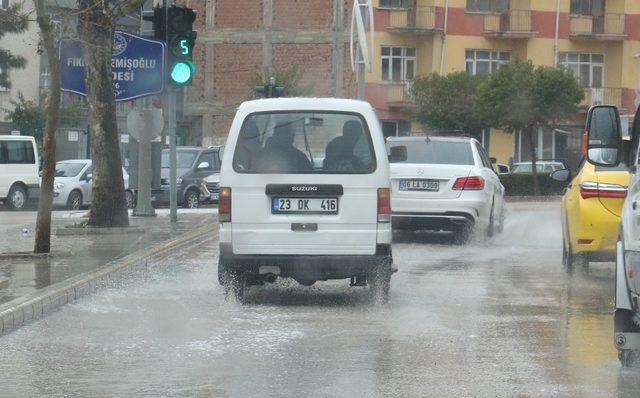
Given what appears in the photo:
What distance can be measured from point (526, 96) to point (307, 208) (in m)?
42.5

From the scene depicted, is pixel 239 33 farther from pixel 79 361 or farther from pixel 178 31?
pixel 79 361

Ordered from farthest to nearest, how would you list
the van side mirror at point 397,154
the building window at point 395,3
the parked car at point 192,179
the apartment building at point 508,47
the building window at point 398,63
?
the building window at point 398,63
the building window at point 395,3
the apartment building at point 508,47
the parked car at point 192,179
the van side mirror at point 397,154

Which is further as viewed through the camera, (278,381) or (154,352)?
(154,352)

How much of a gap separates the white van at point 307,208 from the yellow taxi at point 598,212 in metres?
2.81

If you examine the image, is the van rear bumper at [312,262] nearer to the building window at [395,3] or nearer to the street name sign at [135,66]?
the street name sign at [135,66]

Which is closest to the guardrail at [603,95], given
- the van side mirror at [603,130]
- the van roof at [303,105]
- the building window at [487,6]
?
the building window at [487,6]

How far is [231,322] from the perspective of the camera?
35.7 ft

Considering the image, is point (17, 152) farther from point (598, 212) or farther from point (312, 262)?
point (312, 262)

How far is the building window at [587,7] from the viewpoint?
61.2m

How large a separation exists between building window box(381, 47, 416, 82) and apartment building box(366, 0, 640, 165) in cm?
5

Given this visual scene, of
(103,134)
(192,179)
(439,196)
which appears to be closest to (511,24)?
(192,179)

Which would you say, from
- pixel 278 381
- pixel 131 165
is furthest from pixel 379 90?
pixel 278 381

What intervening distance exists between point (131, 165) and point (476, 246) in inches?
431

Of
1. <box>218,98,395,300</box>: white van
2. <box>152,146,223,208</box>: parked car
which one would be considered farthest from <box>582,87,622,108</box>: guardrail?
<box>218,98,395,300</box>: white van
